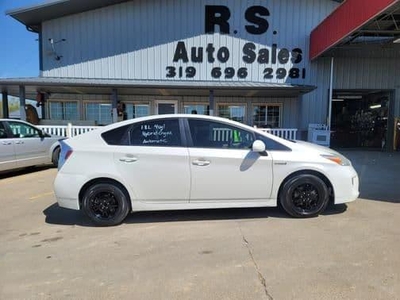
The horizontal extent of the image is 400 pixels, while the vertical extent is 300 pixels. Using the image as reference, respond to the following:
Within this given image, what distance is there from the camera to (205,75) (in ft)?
53.3

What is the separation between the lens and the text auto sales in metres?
16.1

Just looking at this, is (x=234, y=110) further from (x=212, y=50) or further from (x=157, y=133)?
(x=157, y=133)

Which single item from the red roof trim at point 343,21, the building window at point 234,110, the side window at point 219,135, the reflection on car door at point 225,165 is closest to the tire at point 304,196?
the reflection on car door at point 225,165

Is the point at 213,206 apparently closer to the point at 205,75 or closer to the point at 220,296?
the point at 220,296

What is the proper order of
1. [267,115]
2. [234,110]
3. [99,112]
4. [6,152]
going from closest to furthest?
[6,152] < [267,115] < [234,110] < [99,112]

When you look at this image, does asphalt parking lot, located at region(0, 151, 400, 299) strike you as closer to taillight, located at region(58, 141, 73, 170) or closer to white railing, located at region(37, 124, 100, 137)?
taillight, located at region(58, 141, 73, 170)

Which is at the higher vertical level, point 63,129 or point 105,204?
point 63,129

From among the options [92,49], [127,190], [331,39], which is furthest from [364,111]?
[127,190]

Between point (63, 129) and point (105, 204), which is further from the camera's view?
point (63, 129)

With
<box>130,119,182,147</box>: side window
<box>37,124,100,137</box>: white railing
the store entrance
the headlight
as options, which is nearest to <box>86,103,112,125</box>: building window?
<box>37,124,100,137</box>: white railing

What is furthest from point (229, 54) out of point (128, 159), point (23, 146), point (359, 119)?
point (128, 159)

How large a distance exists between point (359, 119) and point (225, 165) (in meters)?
14.4

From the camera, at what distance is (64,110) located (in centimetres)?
1755

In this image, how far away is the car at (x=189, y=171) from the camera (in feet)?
17.5
